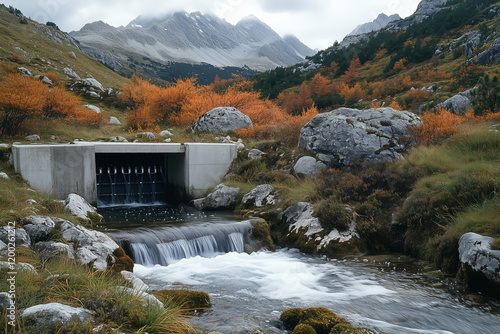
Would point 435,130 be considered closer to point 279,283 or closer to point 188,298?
point 279,283

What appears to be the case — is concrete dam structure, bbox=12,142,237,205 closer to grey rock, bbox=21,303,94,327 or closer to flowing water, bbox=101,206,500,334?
flowing water, bbox=101,206,500,334

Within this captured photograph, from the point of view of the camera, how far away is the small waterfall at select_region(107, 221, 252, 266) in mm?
9555

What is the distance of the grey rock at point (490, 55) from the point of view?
3275 centimetres

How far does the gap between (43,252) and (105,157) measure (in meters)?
11.6

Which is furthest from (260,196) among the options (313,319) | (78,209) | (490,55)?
(490,55)

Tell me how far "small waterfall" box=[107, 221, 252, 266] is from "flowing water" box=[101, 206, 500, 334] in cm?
3

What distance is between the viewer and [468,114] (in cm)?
1532

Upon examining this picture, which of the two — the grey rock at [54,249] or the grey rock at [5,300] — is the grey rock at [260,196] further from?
the grey rock at [5,300]

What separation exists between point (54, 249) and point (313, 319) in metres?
4.89

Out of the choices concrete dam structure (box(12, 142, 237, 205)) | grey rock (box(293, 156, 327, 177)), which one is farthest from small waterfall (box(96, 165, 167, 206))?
grey rock (box(293, 156, 327, 177))

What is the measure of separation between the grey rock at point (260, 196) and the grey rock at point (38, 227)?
22.5 feet

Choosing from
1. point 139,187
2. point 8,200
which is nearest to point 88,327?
point 8,200

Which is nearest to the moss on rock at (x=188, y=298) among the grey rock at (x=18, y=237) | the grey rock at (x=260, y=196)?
the grey rock at (x=18, y=237)

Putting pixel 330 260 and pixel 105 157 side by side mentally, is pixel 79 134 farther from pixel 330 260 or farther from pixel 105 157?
pixel 330 260
